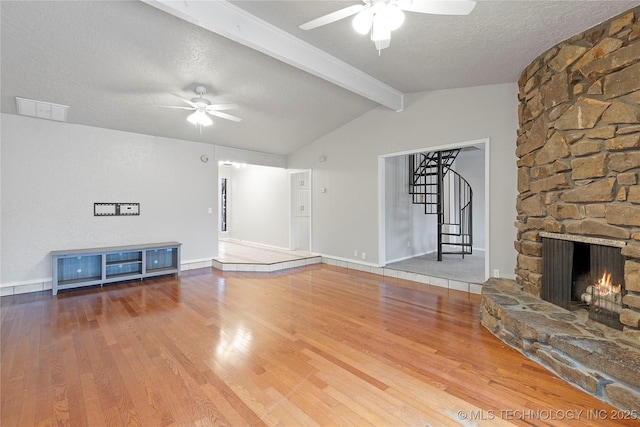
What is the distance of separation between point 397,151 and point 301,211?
9.70ft

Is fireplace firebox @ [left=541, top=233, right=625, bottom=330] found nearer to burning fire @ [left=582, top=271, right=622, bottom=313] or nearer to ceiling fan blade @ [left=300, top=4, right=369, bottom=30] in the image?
burning fire @ [left=582, top=271, right=622, bottom=313]

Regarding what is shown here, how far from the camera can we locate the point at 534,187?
3.20 metres

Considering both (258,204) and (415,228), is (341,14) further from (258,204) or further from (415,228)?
(258,204)

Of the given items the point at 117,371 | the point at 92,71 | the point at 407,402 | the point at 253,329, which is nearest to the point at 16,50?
the point at 92,71

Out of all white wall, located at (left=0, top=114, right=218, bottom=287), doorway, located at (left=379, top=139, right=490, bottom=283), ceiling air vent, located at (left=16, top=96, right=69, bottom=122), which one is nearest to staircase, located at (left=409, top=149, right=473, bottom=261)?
doorway, located at (left=379, top=139, right=490, bottom=283)

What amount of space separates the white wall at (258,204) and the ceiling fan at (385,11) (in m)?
5.40

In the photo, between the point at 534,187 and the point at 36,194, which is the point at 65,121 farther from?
the point at 534,187

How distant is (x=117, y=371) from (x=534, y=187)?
14.7 feet

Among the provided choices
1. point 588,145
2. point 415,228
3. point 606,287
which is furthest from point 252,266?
point 588,145

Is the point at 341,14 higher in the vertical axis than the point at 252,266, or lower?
higher

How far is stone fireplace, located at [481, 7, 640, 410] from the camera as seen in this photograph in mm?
2105

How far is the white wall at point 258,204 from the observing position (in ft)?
24.8

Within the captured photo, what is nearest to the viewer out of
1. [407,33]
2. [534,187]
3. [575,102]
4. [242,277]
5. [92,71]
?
[575,102]

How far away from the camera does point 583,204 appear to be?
2.60 m
